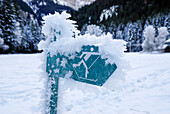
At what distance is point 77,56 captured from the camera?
2.74ft

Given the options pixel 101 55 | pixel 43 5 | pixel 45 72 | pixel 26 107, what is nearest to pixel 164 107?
pixel 101 55

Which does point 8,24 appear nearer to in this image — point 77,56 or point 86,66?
point 77,56

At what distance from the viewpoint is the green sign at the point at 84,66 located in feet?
2.31

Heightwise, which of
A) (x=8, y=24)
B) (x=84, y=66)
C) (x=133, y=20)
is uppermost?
(x=133, y=20)

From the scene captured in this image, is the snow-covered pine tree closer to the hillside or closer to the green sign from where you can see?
the green sign

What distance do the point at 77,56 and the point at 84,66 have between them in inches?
4.2

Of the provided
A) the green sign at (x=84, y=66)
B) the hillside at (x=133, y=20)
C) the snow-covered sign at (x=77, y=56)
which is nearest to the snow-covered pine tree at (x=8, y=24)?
the snow-covered sign at (x=77, y=56)

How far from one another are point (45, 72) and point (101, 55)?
0.73 m

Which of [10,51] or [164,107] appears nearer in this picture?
[164,107]

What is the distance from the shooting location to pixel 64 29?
1.06 meters

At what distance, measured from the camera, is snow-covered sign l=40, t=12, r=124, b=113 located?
2.28 feet

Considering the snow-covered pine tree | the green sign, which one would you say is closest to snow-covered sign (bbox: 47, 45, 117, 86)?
the green sign

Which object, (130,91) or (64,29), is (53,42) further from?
(130,91)

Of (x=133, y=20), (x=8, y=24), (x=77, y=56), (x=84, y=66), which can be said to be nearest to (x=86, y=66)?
(x=84, y=66)
